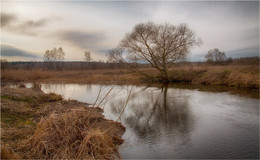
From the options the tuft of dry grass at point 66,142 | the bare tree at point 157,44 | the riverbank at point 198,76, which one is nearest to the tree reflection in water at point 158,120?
the tuft of dry grass at point 66,142

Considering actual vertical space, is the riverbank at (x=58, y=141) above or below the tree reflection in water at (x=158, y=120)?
above

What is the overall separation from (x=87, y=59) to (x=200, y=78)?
52611 millimetres

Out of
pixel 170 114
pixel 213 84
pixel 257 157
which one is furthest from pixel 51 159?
pixel 213 84

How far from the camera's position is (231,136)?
205 inches

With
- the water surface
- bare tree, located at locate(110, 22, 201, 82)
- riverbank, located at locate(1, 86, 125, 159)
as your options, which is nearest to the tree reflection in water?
the water surface

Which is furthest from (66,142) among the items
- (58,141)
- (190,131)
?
(190,131)

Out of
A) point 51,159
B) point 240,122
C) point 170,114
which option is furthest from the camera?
point 170,114

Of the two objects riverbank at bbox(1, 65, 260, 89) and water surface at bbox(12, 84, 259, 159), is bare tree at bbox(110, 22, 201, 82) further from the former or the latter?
water surface at bbox(12, 84, 259, 159)

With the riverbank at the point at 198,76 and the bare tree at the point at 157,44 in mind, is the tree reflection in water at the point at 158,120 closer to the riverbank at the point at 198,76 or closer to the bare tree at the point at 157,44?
the riverbank at the point at 198,76

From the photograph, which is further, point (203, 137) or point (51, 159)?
point (203, 137)

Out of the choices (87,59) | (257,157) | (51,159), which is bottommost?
(257,157)

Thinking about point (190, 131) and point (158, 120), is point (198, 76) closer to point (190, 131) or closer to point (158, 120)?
point (158, 120)

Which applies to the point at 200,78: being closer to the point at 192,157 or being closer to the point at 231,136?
the point at 231,136

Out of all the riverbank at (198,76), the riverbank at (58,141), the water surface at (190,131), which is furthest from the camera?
the riverbank at (198,76)
